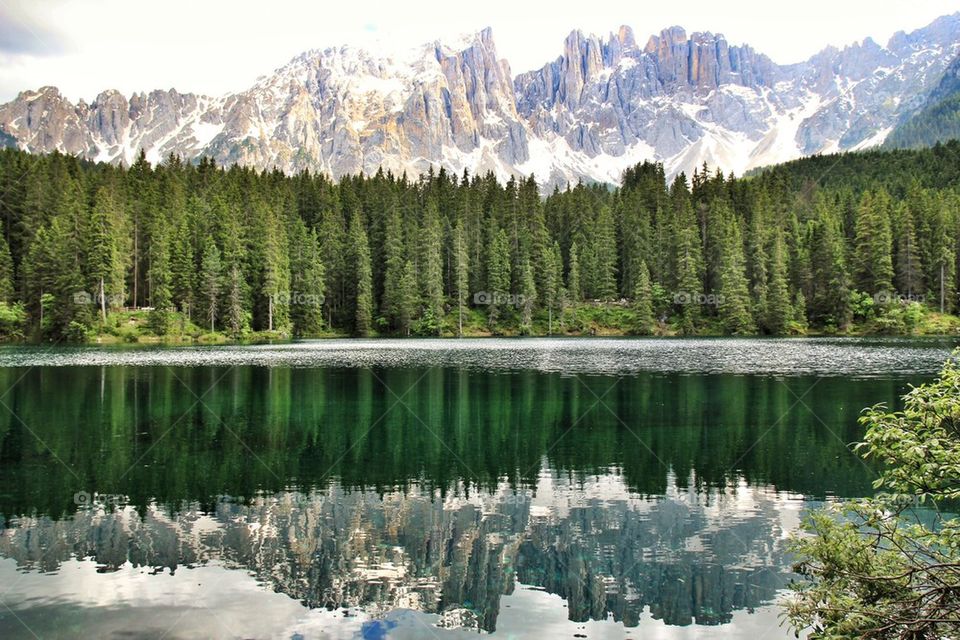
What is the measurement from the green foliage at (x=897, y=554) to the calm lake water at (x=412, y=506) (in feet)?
9.44

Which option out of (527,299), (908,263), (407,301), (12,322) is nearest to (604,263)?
(527,299)

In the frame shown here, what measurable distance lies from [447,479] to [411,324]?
98.5 metres

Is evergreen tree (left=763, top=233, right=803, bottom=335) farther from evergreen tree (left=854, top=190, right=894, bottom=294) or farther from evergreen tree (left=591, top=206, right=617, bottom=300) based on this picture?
evergreen tree (left=591, top=206, right=617, bottom=300)

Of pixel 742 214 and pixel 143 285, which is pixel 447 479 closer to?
pixel 143 285

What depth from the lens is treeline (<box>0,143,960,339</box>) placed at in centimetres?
10125

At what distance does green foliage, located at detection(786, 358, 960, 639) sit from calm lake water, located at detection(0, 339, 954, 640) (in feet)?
9.44

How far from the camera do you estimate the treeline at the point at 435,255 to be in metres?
101

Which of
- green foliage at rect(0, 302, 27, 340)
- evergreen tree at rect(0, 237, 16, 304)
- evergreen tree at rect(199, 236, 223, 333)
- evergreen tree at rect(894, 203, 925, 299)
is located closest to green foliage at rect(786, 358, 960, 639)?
evergreen tree at rect(199, 236, 223, 333)

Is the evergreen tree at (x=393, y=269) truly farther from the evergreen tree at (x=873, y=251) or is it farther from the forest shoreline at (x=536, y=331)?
the evergreen tree at (x=873, y=251)

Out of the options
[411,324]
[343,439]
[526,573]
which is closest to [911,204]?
[411,324]

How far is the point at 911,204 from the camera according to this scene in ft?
420

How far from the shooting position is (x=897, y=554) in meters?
10.2

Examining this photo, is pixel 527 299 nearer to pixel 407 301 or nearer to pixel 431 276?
pixel 431 276

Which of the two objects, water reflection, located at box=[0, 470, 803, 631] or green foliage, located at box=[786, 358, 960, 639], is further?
water reflection, located at box=[0, 470, 803, 631]
